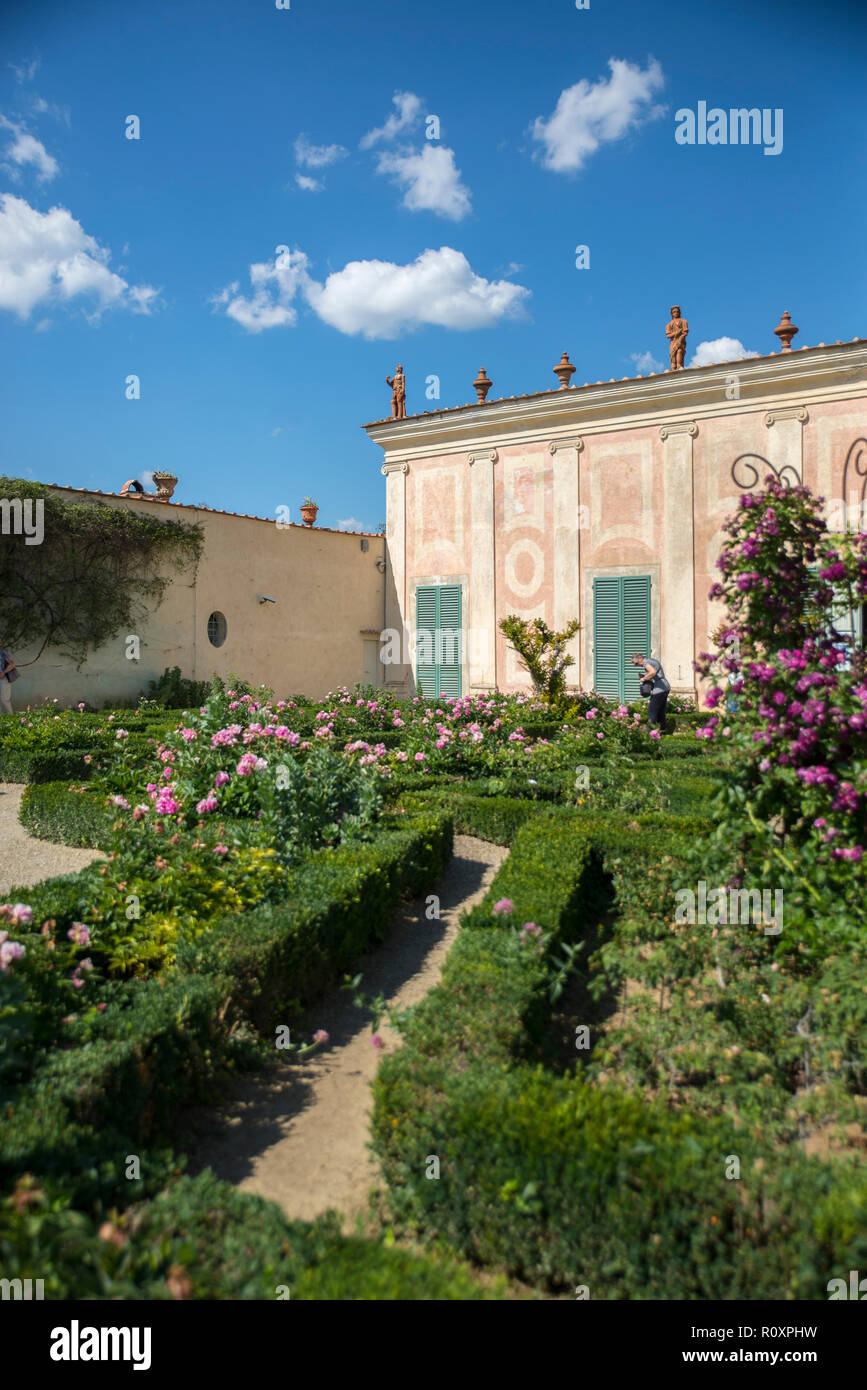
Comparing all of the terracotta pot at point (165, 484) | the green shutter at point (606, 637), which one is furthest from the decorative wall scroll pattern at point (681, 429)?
the terracotta pot at point (165, 484)

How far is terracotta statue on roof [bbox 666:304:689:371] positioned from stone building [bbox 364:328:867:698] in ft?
1.40

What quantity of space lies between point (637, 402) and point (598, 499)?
1.74 m

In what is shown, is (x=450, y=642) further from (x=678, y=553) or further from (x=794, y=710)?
(x=794, y=710)

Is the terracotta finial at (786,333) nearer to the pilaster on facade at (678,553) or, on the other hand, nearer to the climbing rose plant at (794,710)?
the pilaster on facade at (678,553)

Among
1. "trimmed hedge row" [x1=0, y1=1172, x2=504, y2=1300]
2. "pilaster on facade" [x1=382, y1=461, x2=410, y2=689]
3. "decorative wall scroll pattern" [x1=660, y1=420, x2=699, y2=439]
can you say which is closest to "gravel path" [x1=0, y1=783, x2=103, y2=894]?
"trimmed hedge row" [x1=0, y1=1172, x2=504, y2=1300]

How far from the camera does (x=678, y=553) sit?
45.5 feet

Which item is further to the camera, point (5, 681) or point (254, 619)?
point (254, 619)

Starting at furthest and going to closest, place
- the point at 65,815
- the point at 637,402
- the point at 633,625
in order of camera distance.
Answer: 1. the point at 633,625
2. the point at 637,402
3. the point at 65,815

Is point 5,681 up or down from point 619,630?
down

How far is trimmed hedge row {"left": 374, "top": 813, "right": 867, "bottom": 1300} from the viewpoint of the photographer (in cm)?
211

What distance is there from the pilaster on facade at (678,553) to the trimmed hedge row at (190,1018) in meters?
10.0

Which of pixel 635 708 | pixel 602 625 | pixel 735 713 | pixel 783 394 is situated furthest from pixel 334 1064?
pixel 783 394

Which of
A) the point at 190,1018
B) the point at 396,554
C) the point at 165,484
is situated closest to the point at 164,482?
the point at 165,484

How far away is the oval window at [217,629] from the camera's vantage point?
52.0ft
